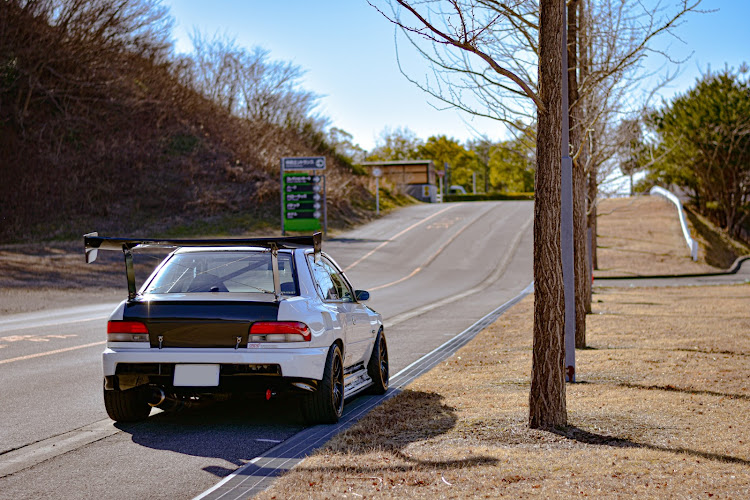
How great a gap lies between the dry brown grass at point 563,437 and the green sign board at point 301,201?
32.5m

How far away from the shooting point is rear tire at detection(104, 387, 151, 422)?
7656mm

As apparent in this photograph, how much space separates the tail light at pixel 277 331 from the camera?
7156 millimetres

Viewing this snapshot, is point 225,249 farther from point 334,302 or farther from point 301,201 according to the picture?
point 301,201

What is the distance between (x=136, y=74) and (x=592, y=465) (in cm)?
5739

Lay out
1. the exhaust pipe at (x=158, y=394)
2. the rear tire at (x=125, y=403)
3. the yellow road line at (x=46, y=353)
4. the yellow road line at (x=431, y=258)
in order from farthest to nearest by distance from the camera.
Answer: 1. the yellow road line at (x=431, y=258)
2. the yellow road line at (x=46, y=353)
3. the rear tire at (x=125, y=403)
4. the exhaust pipe at (x=158, y=394)

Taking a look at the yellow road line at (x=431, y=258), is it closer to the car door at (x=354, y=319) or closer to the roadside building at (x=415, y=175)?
the car door at (x=354, y=319)

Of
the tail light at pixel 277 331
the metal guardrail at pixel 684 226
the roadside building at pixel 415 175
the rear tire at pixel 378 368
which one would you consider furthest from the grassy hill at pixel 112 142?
Answer: the tail light at pixel 277 331

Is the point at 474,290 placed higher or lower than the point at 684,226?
lower

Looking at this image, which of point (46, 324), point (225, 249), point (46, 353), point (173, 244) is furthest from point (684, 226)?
point (173, 244)

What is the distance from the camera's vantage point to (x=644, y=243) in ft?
152

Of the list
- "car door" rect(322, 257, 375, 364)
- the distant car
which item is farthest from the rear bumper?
"car door" rect(322, 257, 375, 364)

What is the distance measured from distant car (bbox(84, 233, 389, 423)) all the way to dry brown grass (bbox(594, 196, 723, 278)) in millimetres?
27118

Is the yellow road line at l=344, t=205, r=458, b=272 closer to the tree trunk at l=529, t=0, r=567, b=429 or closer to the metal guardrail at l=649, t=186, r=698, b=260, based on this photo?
the metal guardrail at l=649, t=186, r=698, b=260

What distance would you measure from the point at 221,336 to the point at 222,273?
91 centimetres
